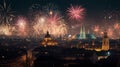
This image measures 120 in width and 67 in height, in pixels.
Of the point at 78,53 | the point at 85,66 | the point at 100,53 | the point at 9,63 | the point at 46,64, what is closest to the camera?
the point at 85,66

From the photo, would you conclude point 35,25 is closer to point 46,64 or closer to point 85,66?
point 46,64

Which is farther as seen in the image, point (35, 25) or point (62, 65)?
point (35, 25)

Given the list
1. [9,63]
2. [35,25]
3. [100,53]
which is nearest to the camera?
[9,63]

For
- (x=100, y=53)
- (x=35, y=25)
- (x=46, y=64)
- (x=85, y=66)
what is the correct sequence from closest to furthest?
(x=85, y=66) < (x=46, y=64) < (x=100, y=53) < (x=35, y=25)

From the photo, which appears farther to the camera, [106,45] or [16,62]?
[106,45]

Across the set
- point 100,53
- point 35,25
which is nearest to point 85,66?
point 100,53

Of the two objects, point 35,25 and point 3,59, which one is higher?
point 35,25

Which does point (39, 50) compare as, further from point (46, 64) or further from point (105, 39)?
point (46, 64)

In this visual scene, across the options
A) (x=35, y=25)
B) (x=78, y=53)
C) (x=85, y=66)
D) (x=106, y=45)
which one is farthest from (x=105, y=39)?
(x=85, y=66)

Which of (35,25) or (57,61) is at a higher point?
(35,25)
